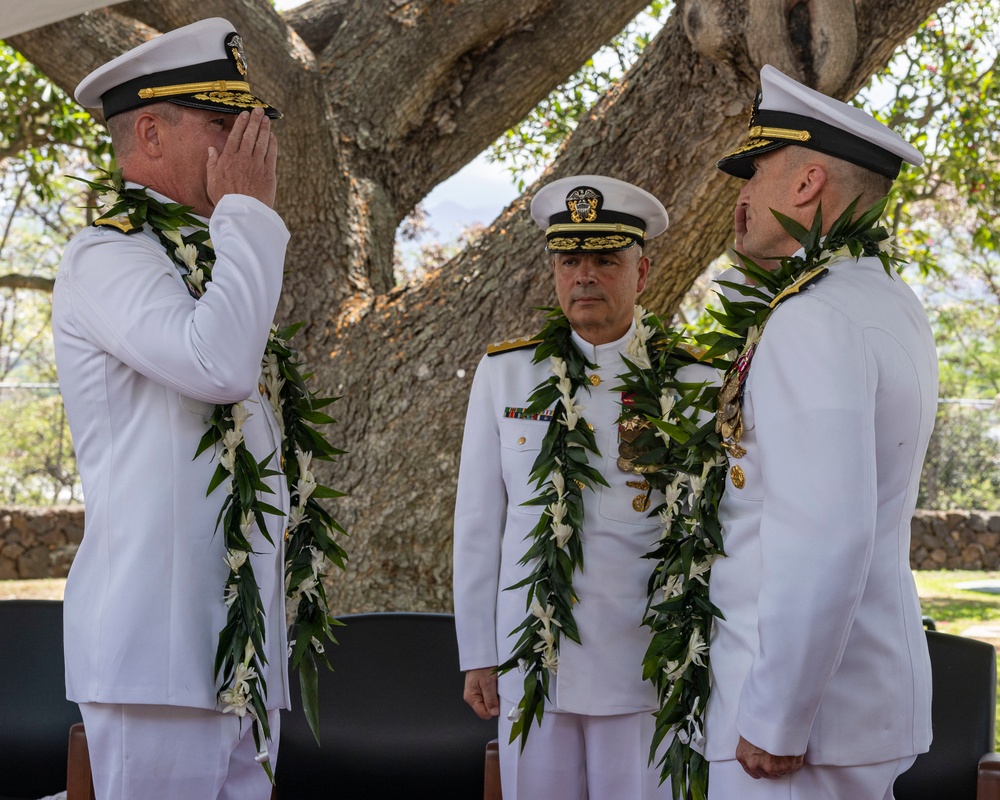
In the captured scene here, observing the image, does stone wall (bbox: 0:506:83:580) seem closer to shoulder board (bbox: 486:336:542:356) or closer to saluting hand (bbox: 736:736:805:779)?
shoulder board (bbox: 486:336:542:356)

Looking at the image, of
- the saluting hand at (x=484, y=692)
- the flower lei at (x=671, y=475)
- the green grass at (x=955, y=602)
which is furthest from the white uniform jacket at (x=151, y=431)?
the green grass at (x=955, y=602)

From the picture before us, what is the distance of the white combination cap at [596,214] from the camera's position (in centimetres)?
288

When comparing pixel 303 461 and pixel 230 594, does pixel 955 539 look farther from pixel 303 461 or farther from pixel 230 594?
pixel 230 594

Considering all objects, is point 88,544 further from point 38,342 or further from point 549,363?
point 38,342

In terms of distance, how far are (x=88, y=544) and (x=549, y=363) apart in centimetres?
141

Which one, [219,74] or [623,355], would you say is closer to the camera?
[219,74]

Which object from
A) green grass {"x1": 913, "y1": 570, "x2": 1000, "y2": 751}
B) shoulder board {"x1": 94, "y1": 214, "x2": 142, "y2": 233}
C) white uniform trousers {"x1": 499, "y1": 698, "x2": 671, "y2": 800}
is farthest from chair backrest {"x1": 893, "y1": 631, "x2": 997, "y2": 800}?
green grass {"x1": 913, "y1": 570, "x2": 1000, "y2": 751}

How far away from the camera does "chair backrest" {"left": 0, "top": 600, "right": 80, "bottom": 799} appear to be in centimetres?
293

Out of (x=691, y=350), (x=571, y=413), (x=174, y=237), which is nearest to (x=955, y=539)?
(x=691, y=350)

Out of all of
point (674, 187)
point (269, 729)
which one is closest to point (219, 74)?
point (269, 729)

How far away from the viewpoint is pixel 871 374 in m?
1.64

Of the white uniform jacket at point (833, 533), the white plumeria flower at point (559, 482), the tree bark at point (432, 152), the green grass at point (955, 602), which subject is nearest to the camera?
the white uniform jacket at point (833, 533)

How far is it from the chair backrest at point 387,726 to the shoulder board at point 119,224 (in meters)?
1.59

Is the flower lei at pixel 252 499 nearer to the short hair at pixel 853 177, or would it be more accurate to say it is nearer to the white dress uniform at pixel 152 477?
the white dress uniform at pixel 152 477
